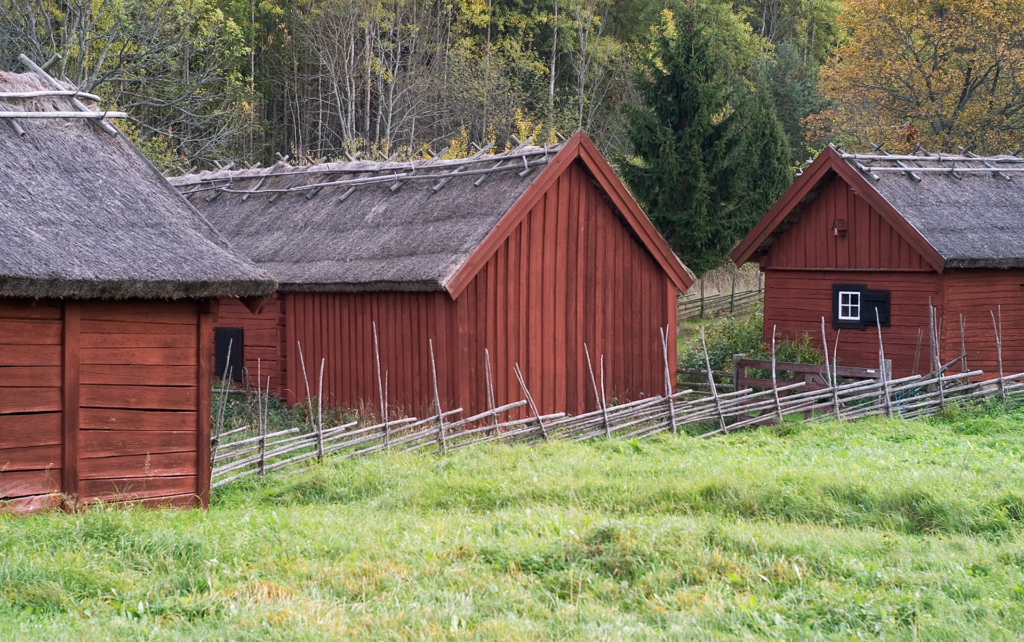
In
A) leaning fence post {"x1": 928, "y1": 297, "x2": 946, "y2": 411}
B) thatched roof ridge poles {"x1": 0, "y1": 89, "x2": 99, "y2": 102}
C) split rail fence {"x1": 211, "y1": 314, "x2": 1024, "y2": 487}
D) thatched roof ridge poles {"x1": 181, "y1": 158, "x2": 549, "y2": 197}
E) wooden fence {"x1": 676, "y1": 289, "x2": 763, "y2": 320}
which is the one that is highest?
thatched roof ridge poles {"x1": 181, "y1": 158, "x2": 549, "y2": 197}

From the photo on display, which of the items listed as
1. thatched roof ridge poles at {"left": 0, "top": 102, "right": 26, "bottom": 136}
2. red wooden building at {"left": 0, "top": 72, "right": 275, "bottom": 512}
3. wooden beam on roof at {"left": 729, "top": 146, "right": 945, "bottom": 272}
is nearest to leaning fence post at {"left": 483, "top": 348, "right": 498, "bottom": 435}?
red wooden building at {"left": 0, "top": 72, "right": 275, "bottom": 512}

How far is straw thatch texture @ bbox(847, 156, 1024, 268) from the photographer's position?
19953 millimetres

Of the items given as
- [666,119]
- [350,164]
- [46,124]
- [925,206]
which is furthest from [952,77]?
[46,124]

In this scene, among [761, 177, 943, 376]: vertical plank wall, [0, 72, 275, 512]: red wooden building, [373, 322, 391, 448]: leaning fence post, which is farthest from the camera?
[761, 177, 943, 376]: vertical plank wall

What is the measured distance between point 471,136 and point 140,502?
36.4m

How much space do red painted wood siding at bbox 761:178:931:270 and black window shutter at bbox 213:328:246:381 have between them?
11127 millimetres

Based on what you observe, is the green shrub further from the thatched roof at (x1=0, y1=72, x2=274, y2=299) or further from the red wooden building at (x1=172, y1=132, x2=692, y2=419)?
the thatched roof at (x1=0, y1=72, x2=274, y2=299)

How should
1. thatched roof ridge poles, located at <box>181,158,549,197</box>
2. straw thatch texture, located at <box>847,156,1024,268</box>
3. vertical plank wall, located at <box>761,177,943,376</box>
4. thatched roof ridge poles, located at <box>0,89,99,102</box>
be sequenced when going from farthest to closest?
vertical plank wall, located at <box>761,177,943,376</box>, straw thatch texture, located at <box>847,156,1024,268</box>, thatched roof ridge poles, located at <box>181,158,549,197</box>, thatched roof ridge poles, located at <box>0,89,99,102</box>

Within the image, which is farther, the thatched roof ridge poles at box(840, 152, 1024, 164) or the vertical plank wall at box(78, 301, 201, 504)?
the thatched roof ridge poles at box(840, 152, 1024, 164)

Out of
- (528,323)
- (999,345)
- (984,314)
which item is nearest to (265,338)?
(528,323)

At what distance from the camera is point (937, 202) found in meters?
21.2

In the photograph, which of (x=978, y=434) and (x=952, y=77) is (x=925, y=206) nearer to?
(x=978, y=434)

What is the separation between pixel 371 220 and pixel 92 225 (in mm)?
8613

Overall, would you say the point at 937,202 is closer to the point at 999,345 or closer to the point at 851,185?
the point at 851,185
